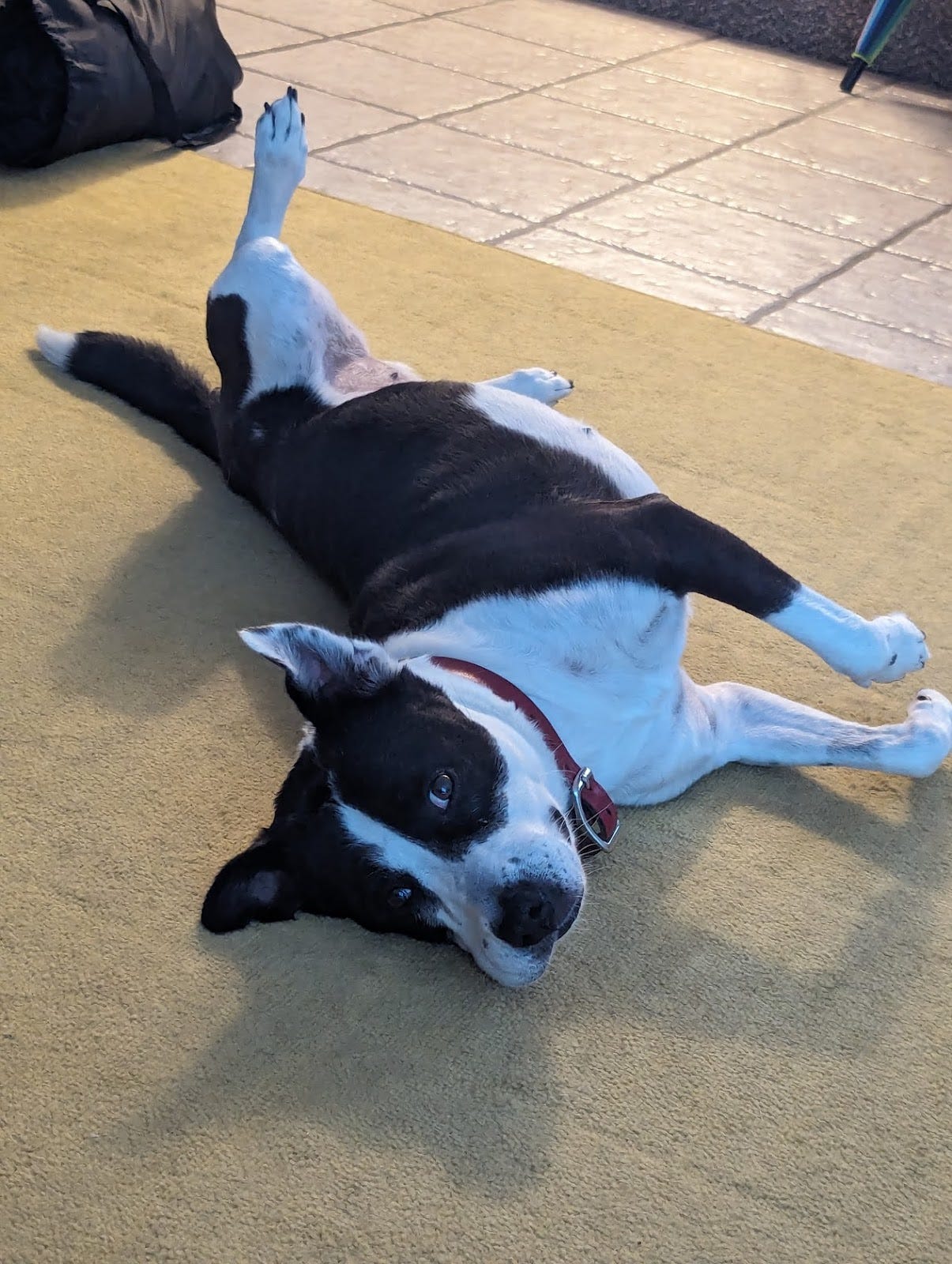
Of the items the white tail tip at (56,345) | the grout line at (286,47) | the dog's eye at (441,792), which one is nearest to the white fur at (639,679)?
the dog's eye at (441,792)

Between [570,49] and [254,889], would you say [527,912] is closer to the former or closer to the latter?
[254,889]

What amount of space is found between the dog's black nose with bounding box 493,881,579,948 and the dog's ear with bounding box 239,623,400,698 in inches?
14.7

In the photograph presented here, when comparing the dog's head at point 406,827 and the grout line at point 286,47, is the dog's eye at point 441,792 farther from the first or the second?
the grout line at point 286,47

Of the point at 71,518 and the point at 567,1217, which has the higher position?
the point at 567,1217

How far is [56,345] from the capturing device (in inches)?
136

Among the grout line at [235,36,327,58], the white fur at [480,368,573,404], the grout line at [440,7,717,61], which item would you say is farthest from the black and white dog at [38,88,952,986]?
the grout line at [440,7,717,61]

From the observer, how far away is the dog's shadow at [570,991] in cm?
182

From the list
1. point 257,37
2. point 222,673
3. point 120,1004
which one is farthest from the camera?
point 257,37

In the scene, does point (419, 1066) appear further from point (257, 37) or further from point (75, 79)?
point (257, 37)

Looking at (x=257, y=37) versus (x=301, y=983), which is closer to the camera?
(x=301, y=983)

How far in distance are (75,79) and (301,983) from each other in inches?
142

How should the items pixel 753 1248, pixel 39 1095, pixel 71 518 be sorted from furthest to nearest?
pixel 71 518
pixel 39 1095
pixel 753 1248

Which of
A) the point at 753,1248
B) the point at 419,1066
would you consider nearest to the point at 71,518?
the point at 419,1066

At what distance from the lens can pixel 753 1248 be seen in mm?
1655
